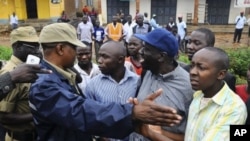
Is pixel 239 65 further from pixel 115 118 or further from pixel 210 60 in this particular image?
pixel 115 118

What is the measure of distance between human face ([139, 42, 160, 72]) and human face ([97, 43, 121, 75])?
0.49 m

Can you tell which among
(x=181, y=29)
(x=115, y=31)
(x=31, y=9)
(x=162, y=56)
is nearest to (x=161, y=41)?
(x=162, y=56)

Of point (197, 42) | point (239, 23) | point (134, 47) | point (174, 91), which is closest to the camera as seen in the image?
point (174, 91)

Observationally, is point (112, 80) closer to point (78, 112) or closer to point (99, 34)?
point (78, 112)

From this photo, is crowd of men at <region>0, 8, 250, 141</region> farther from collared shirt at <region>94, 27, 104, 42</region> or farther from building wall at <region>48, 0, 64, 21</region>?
building wall at <region>48, 0, 64, 21</region>

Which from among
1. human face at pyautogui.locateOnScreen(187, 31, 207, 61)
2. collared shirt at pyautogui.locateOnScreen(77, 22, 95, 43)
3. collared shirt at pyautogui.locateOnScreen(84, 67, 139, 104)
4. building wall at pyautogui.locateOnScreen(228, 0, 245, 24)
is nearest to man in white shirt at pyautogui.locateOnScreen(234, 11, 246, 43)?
building wall at pyautogui.locateOnScreen(228, 0, 245, 24)

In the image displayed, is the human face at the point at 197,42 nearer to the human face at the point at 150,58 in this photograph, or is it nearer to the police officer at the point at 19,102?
the human face at the point at 150,58

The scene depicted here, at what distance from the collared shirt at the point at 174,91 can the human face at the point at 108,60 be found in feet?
1.79

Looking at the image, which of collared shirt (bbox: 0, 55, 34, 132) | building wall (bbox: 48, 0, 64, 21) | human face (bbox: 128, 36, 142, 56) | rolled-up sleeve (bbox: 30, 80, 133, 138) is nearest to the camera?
rolled-up sleeve (bbox: 30, 80, 133, 138)

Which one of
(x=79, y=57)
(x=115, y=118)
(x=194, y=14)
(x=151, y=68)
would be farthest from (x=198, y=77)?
(x=194, y=14)

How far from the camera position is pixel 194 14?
21.7 metres

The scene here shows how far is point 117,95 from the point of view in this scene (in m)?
2.87

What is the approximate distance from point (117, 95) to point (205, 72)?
95 cm

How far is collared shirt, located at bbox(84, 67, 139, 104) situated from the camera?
2863 mm
